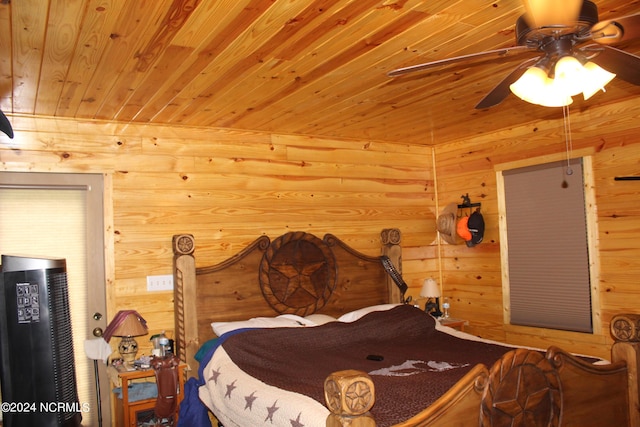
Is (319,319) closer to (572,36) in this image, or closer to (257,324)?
(257,324)

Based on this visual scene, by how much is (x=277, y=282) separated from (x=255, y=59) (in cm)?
205

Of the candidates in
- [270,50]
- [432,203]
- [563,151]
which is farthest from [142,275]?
[563,151]

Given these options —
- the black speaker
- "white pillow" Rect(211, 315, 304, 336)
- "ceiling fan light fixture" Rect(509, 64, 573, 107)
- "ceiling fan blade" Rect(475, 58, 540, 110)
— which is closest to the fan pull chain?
"ceiling fan blade" Rect(475, 58, 540, 110)

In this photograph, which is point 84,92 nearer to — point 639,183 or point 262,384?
point 262,384

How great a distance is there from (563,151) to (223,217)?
8.63 feet

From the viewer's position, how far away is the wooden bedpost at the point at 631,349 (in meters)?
2.71

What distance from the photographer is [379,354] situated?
3.61 metres

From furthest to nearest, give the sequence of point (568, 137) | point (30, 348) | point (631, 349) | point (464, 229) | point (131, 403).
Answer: point (464, 229), point (568, 137), point (131, 403), point (631, 349), point (30, 348)

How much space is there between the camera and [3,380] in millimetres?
2070

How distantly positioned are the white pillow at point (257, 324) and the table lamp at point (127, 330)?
1.67 feet

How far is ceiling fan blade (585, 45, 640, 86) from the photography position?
75.2 inches

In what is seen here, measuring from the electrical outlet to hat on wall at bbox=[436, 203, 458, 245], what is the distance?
8.08ft

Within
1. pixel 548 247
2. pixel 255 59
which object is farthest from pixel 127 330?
pixel 548 247

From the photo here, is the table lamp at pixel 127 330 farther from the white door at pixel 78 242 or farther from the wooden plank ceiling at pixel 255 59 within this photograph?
the wooden plank ceiling at pixel 255 59
